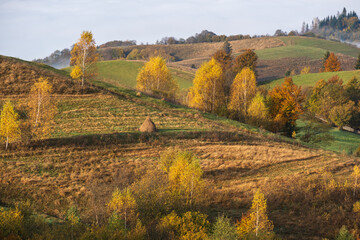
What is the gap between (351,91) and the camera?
2968 inches

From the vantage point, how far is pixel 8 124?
27188 millimetres

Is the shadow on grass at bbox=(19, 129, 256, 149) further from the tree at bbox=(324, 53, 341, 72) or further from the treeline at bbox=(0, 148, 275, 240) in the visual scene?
the tree at bbox=(324, 53, 341, 72)

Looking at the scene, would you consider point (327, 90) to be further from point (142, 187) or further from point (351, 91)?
point (142, 187)

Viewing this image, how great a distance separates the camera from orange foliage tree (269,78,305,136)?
5497cm

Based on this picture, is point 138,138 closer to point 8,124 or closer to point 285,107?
point 8,124

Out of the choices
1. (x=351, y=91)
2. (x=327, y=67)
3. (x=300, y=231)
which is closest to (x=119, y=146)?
(x=300, y=231)

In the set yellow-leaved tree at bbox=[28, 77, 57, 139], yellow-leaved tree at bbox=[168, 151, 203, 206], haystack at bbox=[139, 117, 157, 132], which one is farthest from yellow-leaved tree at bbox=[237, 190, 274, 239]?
yellow-leaved tree at bbox=[28, 77, 57, 139]

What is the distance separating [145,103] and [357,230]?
3591 cm

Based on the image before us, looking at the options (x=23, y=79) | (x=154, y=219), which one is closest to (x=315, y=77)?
(x=23, y=79)

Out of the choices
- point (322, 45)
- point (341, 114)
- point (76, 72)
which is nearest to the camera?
point (76, 72)

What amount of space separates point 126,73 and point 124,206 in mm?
83538

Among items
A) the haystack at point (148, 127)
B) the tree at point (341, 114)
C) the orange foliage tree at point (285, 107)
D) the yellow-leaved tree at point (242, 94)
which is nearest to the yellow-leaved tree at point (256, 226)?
the haystack at point (148, 127)

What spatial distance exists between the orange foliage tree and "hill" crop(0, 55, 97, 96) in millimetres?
33768

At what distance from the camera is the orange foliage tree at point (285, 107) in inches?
2164
